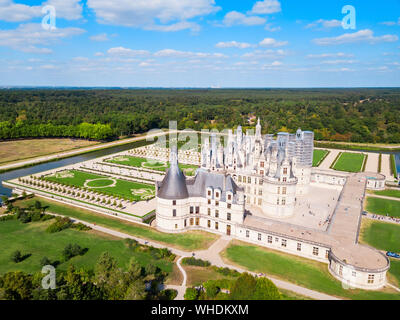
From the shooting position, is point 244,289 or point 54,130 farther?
point 54,130

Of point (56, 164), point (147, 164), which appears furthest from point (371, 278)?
point (56, 164)

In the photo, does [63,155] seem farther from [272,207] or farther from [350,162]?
[350,162]

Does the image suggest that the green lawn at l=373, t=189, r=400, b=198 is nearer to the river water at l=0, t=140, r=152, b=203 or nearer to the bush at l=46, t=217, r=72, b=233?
the bush at l=46, t=217, r=72, b=233

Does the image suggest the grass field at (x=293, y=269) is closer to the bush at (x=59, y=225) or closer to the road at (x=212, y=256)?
the road at (x=212, y=256)

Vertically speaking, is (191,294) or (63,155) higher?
(63,155)

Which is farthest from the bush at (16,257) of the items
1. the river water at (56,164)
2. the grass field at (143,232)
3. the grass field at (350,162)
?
the grass field at (350,162)
